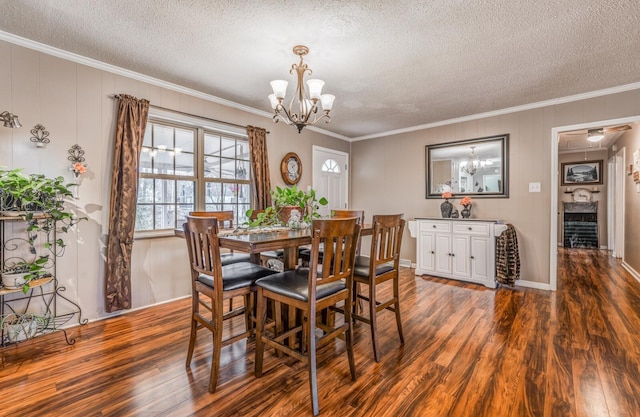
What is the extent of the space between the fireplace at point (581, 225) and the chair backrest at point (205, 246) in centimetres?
833

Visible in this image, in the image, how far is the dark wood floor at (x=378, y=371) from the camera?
63.2 inches

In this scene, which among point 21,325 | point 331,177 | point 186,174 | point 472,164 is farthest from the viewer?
point 331,177

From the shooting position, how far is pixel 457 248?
13.5 ft

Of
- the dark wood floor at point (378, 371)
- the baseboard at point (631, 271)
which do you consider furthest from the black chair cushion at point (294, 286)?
the baseboard at point (631, 271)

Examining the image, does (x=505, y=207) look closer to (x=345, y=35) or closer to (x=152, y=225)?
(x=345, y=35)

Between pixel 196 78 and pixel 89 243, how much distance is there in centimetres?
187

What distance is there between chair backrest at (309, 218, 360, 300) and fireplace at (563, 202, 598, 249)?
763cm

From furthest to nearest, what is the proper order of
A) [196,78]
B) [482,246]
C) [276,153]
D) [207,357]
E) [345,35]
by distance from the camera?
[276,153] < [482,246] < [196,78] < [345,35] < [207,357]

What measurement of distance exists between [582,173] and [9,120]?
378 inches

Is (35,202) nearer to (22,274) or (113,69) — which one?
(22,274)

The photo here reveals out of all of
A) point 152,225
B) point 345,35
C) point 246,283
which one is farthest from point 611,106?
point 152,225

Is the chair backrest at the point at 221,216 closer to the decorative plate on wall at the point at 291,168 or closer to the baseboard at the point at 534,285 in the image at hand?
the decorative plate on wall at the point at 291,168

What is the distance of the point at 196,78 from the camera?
3.06m

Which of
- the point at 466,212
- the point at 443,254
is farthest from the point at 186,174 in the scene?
the point at 466,212
